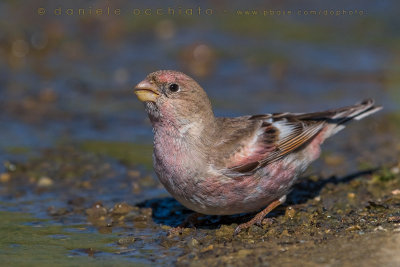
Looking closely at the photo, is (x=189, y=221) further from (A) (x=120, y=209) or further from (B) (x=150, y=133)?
(B) (x=150, y=133)

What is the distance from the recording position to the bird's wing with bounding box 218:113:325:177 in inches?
235

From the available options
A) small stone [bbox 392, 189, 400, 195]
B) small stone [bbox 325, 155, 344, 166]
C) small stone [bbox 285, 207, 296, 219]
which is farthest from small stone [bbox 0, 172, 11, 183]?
small stone [bbox 392, 189, 400, 195]

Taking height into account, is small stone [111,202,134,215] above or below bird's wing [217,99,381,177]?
below

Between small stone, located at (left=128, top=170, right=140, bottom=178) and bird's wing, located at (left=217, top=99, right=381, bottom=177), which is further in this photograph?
small stone, located at (left=128, top=170, right=140, bottom=178)

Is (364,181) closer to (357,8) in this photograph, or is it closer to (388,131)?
(388,131)

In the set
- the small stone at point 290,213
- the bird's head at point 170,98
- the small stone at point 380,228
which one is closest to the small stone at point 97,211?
the bird's head at point 170,98

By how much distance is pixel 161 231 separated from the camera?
636cm

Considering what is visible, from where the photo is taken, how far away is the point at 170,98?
6000 millimetres

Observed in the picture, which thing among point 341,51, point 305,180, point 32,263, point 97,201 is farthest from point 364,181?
point 341,51

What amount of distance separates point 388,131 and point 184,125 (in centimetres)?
432

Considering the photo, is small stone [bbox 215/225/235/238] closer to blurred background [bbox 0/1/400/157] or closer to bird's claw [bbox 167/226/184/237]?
bird's claw [bbox 167/226/184/237]

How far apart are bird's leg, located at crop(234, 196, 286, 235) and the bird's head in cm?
100

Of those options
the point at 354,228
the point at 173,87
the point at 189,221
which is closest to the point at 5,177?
the point at 189,221

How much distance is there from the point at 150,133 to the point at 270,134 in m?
3.46
